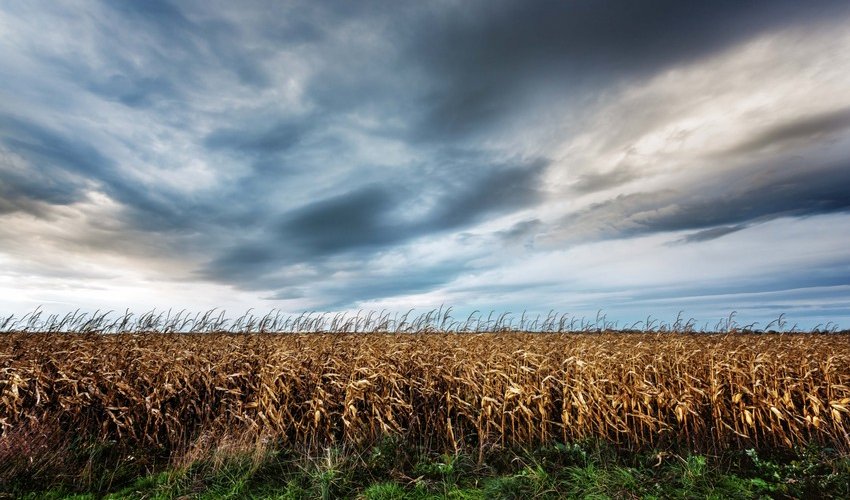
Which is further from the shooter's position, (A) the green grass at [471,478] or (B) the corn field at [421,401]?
(B) the corn field at [421,401]

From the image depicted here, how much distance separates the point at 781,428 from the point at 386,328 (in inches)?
594

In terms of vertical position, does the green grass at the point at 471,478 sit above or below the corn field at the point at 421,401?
below

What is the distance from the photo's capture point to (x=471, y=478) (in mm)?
9555

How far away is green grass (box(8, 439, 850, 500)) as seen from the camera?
8742mm

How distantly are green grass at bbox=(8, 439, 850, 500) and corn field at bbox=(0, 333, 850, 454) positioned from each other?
3.52 feet

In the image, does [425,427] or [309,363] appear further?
[309,363]

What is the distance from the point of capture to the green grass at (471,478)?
8.74 metres

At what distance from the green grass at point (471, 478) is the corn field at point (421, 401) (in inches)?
42.3

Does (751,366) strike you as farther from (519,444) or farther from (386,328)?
(386,328)

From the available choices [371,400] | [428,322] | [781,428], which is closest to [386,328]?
[428,322]

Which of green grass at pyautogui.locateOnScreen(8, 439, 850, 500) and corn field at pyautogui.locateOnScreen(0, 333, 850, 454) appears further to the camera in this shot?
corn field at pyautogui.locateOnScreen(0, 333, 850, 454)

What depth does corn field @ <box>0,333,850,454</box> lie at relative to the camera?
476 inches

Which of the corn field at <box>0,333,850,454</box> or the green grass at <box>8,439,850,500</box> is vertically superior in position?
the corn field at <box>0,333,850,454</box>

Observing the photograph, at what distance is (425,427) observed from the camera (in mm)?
12461
